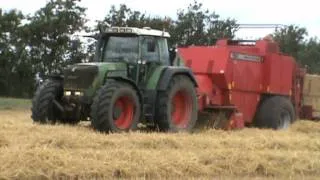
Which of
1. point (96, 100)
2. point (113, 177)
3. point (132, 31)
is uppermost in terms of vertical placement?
point (132, 31)

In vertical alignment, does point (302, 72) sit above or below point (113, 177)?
above

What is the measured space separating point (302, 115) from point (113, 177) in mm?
12226

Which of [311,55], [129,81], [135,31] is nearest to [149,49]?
[135,31]

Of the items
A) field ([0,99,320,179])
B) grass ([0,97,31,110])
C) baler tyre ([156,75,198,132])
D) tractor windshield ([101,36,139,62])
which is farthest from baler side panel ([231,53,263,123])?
grass ([0,97,31,110])

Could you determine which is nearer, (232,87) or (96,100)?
(96,100)

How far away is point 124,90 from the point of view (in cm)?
1340

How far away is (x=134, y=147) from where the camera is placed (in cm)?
1136

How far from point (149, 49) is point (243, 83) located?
3.76 metres

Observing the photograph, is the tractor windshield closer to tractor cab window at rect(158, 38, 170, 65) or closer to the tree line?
tractor cab window at rect(158, 38, 170, 65)

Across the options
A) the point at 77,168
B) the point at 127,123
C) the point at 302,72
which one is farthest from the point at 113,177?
the point at 302,72

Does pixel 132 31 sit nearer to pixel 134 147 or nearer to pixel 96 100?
pixel 96 100

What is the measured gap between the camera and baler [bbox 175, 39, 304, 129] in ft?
55.0

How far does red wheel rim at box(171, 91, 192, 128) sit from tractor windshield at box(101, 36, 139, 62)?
4.57ft

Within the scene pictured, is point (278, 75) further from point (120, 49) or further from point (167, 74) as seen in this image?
point (120, 49)
